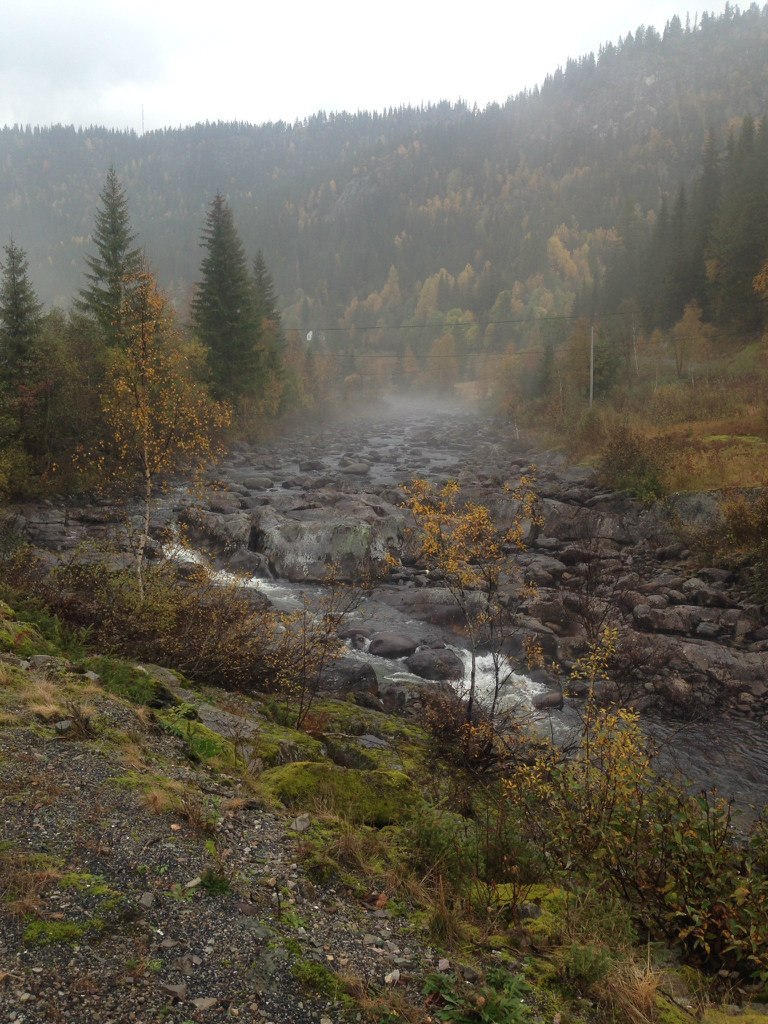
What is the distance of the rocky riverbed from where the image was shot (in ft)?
48.9

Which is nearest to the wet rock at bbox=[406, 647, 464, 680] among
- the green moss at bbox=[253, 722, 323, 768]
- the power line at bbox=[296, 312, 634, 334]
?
the green moss at bbox=[253, 722, 323, 768]

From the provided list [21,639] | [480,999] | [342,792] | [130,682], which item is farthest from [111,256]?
[480,999]

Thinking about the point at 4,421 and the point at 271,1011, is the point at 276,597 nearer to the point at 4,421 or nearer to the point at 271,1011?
the point at 4,421

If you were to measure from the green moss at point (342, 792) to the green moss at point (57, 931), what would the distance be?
3083mm

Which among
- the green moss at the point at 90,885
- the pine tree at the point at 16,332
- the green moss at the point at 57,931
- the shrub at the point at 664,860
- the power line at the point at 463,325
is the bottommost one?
the shrub at the point at 664,860

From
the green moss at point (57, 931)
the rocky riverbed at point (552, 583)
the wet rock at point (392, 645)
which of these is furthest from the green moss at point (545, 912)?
the wet rock at point (392, 645)

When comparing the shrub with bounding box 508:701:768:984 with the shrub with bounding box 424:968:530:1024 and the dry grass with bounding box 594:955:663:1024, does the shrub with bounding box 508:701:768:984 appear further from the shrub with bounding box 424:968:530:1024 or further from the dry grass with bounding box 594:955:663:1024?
the shrub with bounding box 424:968:530:1024

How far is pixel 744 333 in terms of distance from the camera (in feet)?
173

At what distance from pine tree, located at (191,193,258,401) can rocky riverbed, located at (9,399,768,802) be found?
11.8m

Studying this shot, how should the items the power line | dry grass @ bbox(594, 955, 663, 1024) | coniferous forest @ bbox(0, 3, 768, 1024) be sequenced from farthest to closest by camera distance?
the power line → coniferous forest @ bbox(0, 3, 768, 1024) → dry grass @ bbox(594, 955, 663, 1024)

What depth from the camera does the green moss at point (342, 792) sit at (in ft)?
23.5

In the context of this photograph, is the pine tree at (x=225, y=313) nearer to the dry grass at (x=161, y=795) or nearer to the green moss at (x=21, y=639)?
the green moss at (x=21, y=639)

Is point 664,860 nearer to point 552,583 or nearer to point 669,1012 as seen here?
point 669,1012

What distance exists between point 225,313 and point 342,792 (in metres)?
47.5
